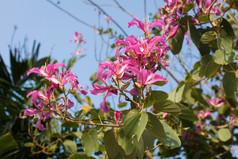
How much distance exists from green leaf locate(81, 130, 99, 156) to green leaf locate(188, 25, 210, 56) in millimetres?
580

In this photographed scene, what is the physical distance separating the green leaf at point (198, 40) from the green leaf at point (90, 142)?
58cm

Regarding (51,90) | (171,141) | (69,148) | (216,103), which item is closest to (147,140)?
(171,141)

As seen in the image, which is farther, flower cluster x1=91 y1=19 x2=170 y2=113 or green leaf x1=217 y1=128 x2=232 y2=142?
green leaf x1=217 y1=128 x2=232 y2=142

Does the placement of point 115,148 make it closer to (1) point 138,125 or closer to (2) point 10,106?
(1) point 138,125

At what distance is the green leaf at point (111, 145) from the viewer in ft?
2.24

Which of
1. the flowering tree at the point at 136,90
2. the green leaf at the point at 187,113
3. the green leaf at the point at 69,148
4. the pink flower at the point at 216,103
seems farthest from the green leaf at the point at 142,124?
the pink flower at the point at 216,103

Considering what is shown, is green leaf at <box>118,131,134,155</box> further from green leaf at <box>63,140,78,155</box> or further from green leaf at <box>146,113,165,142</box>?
green leaf at <box>63,140,78,155</box>

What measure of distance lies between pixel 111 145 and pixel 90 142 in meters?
0.06

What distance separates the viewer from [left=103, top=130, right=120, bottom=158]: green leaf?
0.68 m

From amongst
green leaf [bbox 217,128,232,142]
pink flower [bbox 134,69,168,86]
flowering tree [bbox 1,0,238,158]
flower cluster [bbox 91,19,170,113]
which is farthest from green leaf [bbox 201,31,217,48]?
green leaf [bbox 217,128,232,142]

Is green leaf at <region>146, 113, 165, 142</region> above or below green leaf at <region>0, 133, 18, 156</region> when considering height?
above

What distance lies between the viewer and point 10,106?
2.43 meters

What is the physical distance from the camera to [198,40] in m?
1.04

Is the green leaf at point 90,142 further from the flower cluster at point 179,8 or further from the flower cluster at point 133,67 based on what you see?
the flower cluster at point 179,8
